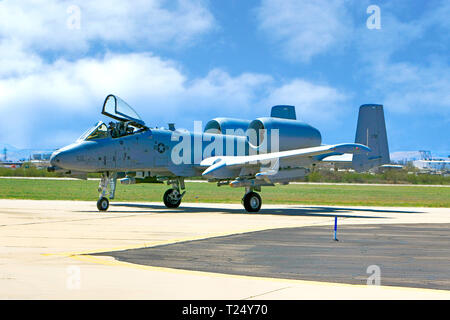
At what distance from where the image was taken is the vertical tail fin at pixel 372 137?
2773cm

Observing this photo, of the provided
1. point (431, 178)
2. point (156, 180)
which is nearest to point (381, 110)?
point (156, 180)

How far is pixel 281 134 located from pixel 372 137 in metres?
4.24

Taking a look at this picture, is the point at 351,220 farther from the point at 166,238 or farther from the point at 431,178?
the point at 431,178

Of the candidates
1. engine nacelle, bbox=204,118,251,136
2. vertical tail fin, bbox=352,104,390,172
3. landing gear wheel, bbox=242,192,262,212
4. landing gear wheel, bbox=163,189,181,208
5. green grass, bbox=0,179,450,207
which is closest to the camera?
landing gear wheel, bbox=242,192,262,212

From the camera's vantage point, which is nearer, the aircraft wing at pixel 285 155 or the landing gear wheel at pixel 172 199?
the aircraft wing at pixel 285 155

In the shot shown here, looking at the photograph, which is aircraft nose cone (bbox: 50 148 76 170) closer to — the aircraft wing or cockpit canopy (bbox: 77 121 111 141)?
cockpit canopy (bbox: 77 121 111 141)

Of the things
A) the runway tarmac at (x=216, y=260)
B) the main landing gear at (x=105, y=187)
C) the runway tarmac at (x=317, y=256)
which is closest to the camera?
the runway tarmac at (x=216, y=260)

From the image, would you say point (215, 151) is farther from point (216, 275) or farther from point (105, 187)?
point (216, 275)

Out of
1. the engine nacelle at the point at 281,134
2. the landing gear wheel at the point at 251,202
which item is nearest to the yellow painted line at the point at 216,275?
the landing gear wheel at the point at 251,202

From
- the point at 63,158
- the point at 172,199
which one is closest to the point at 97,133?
the point at 63,158

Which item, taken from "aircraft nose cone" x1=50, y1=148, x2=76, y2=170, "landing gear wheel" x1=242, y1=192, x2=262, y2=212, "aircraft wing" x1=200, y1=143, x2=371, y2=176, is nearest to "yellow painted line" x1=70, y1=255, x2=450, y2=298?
"aircraft wing" x1=200, y1=143, x2=371, y2=176

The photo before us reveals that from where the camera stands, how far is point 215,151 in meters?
27.9

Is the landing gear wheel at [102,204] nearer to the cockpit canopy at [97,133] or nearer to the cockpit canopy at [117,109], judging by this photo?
the cockpit canopy at [97,133]

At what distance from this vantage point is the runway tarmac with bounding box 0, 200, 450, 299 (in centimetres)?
759
